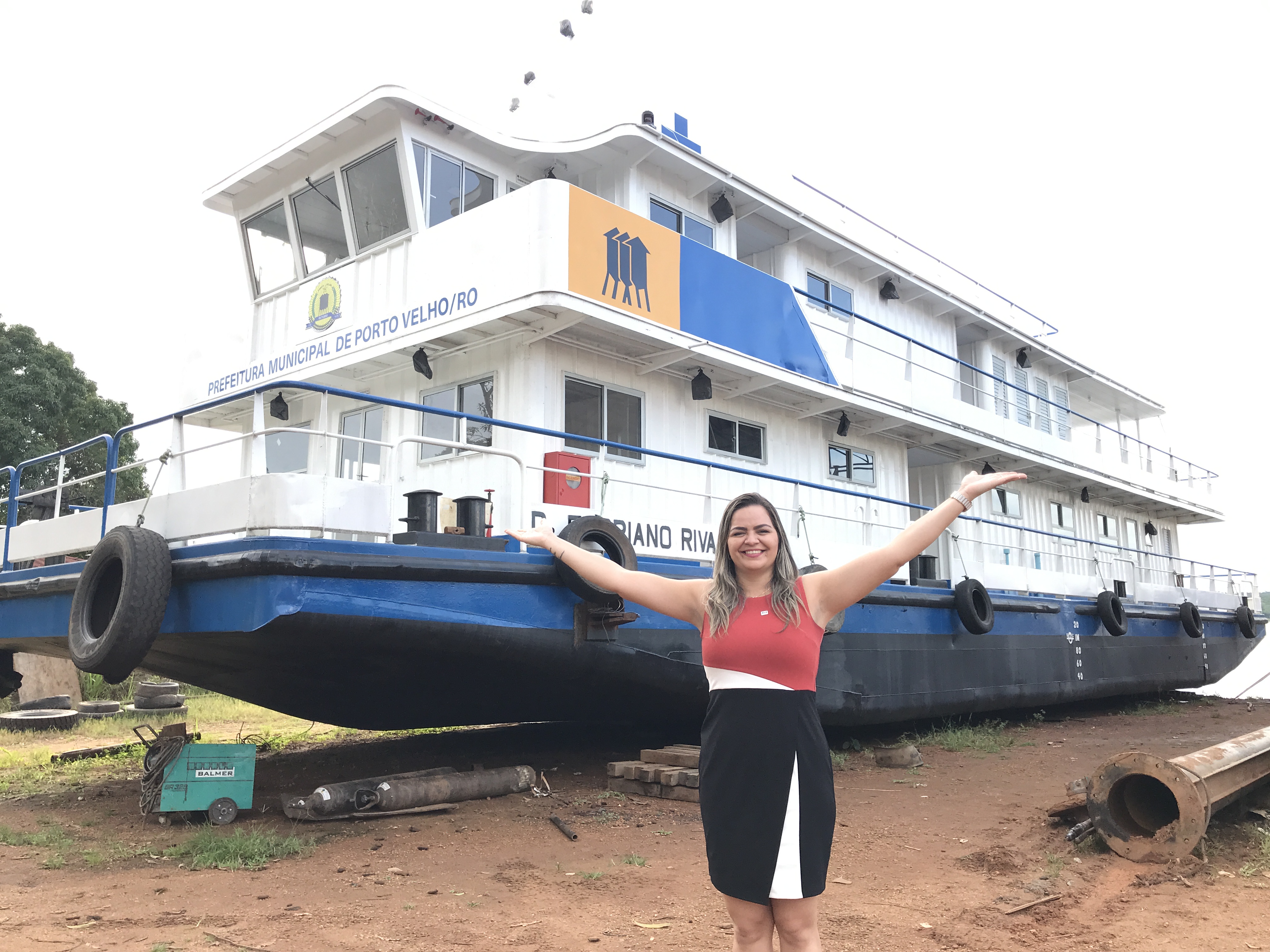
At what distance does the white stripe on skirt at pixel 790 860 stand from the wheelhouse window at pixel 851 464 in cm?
894

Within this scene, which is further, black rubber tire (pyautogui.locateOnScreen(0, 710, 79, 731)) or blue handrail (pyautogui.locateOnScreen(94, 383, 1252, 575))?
black rubber tire (pyautogui.locateOnScreen(0, 710, 79, 731))

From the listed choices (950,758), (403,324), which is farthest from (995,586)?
(403,324)

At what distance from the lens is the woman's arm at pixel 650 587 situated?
8.88 feet

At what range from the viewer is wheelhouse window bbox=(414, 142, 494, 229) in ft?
28.4

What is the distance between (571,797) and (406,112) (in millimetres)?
5797

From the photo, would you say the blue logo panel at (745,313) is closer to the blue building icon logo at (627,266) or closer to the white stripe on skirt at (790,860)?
the blue building icon logo at (627,266)

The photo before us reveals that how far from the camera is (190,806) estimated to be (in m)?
5.86

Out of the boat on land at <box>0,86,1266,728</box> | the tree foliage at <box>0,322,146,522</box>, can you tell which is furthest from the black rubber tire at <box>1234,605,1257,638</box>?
the tree foliage at <box>0,322,146,522</box>

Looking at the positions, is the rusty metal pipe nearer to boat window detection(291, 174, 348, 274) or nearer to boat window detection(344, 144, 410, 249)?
boat window detection(344, 144, 410, 249)

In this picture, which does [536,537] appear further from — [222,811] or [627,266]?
[627,266]

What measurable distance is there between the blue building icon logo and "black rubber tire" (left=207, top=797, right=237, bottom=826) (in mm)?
4606

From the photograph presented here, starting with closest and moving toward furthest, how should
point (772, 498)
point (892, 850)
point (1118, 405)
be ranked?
point (892, 850), point (772, 498), point (1118, 405)

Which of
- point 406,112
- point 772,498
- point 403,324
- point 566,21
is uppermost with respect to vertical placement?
point 566,21

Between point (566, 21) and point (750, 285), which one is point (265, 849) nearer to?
point (750, 285)
